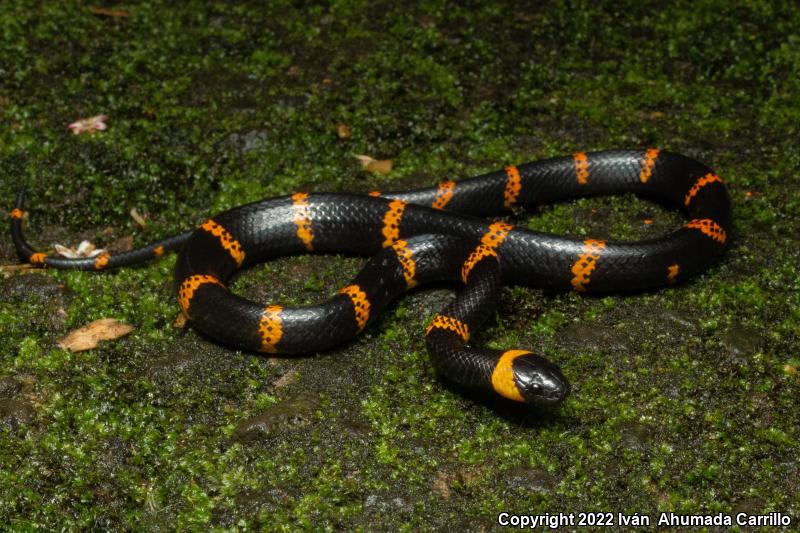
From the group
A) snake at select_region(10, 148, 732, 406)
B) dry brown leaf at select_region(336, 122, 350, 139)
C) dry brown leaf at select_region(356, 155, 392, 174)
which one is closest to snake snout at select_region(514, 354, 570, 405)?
snake at select_region(10, 148, 732, 406)

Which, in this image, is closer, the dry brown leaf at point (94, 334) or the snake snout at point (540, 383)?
the snake snout at point (540, 383)

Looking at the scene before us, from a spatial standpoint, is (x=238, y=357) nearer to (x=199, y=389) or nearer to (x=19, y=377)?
(x=199, y=389)

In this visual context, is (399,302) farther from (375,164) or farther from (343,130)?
(343,130)

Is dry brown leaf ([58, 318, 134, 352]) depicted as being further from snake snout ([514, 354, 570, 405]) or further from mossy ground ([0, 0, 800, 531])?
snake snout ([514, 354, 570, 405])

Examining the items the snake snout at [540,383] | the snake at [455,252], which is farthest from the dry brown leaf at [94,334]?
the snake snout at [540,383]

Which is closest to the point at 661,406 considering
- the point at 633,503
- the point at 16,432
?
the point at 633,503

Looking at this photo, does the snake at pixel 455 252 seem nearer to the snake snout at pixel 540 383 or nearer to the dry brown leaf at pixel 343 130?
the snake snout at pixel 540 383

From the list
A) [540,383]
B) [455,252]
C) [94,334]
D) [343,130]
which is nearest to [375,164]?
[343,130]

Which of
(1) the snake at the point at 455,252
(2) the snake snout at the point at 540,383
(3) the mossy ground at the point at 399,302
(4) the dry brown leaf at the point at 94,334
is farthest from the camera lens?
(4) the dry brown leaf at the point at 94,334
